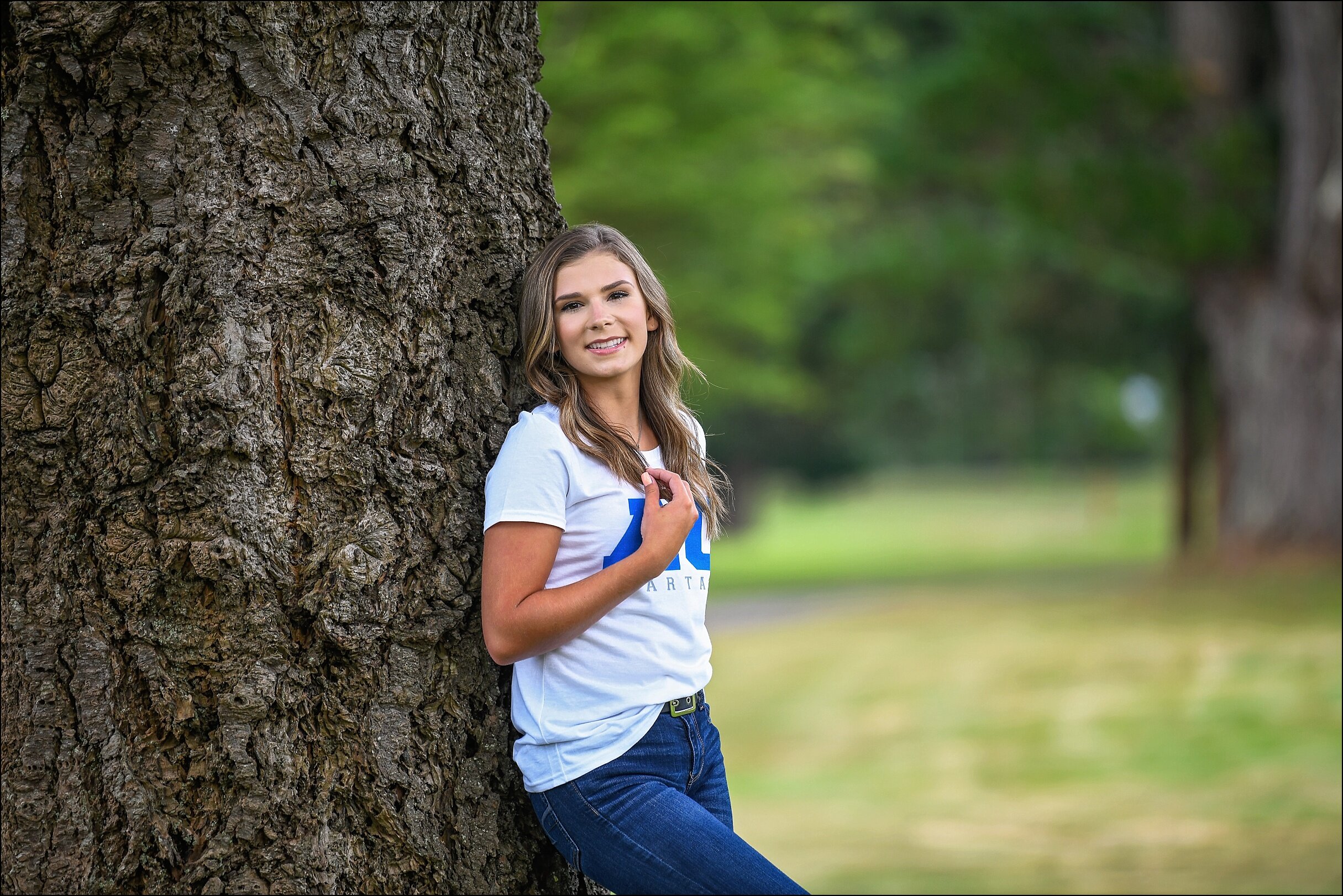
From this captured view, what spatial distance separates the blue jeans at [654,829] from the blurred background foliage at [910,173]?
8049 millimetres

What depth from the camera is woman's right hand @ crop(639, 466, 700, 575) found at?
8.04 feet

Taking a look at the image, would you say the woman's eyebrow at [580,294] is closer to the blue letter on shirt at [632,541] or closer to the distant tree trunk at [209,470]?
the distant tree trunk at [209,470]

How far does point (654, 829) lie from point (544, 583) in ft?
1.62

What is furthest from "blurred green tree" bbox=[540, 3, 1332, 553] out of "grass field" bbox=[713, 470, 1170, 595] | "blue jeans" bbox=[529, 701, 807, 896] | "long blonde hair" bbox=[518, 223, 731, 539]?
"blue jeans" bbox=[529, 701, 807, 896]

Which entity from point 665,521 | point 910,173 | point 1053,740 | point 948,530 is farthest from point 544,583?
point 948,530

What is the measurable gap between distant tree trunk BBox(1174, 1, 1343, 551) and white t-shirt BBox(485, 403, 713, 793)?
11950 millimetres

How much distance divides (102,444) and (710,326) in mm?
16317

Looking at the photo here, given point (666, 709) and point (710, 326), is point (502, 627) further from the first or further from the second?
point (710, 326)

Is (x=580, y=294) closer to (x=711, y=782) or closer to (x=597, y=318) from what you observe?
(x=597, y=318)

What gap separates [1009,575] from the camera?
19.7 m

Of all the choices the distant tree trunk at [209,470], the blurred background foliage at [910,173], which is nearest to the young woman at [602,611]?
the distant tree trunk at [209,470]

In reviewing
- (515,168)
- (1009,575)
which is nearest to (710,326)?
(1009,575)

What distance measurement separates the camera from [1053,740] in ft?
28.0

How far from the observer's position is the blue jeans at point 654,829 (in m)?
2.41
